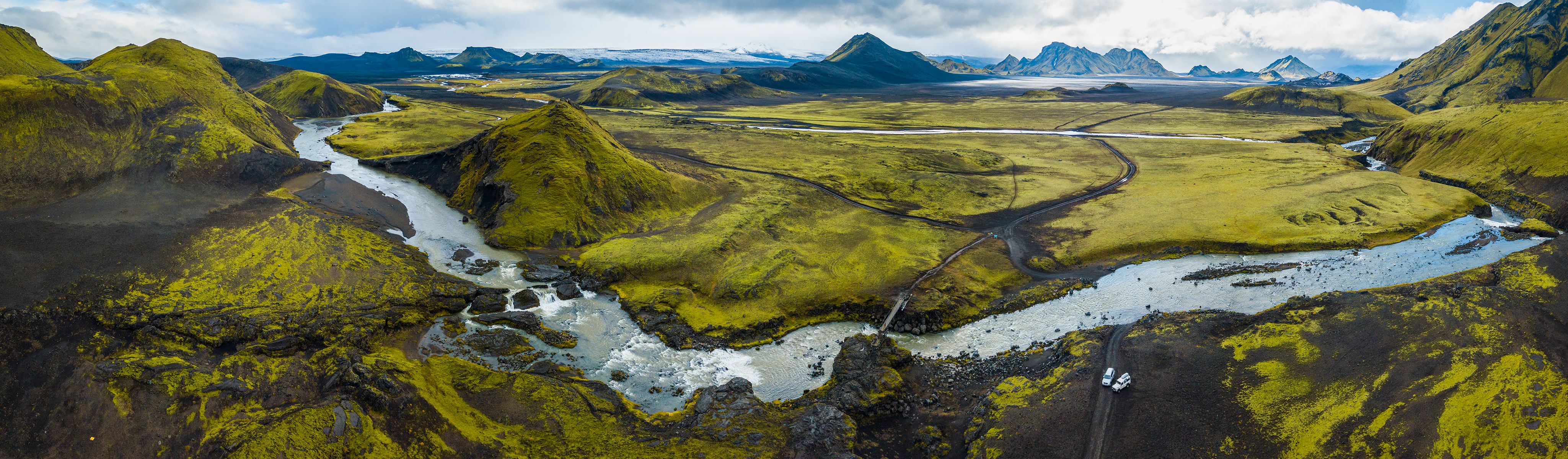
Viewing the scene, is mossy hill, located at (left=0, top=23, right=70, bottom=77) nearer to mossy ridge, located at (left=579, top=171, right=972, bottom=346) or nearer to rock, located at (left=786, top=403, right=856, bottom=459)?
mossy ridge, located at (left=579, top=171, right=972, bottom=346)

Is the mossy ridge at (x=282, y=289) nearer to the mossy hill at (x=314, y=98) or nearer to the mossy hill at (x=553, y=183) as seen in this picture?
the mossy hill at (x=553, y=183)

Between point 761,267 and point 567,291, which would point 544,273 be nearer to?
point 567,291

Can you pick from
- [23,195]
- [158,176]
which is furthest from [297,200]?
[23,195]

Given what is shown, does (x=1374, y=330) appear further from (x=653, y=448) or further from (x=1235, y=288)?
(x=653, y=448)

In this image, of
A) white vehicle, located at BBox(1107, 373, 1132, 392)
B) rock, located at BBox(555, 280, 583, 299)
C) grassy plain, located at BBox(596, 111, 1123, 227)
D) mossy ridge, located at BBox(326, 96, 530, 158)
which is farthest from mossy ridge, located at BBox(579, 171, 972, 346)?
mossy ridge, located at BBox(326, 96, 530, 158)

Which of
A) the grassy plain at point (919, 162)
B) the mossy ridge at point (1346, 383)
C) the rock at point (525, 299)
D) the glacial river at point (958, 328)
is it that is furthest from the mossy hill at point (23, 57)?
the mossy ridge at point (1346, 383)
